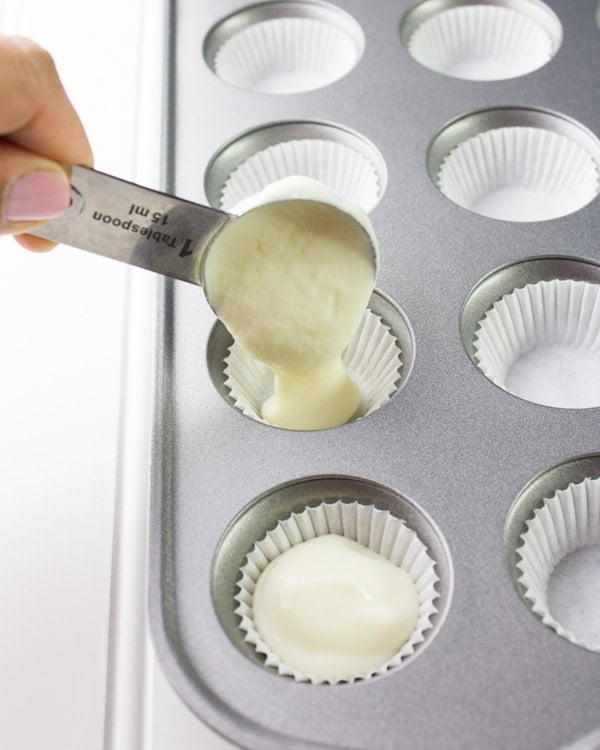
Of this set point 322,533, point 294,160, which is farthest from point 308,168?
point 322,533

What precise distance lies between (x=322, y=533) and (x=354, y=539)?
40 millimetres

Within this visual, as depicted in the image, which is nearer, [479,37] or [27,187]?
[27,187]

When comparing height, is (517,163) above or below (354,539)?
above

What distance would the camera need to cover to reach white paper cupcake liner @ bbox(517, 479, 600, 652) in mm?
1027

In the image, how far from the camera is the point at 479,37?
175cm

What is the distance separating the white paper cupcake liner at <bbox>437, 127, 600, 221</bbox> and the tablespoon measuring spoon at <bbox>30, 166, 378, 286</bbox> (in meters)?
0.52

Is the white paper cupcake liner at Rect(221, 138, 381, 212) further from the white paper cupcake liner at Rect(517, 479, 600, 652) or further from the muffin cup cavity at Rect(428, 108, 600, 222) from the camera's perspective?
the white paper cupcake liner at Rect(517, 479, 600, 652)

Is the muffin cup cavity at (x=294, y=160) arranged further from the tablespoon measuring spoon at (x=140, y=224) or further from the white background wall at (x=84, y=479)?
the tablespoon measuring spoon at (x=140, y=224)

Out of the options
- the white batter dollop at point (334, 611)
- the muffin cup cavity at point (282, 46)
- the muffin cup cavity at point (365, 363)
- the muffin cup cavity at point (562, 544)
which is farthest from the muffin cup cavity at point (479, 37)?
the white batter dollop at point (334, 611)

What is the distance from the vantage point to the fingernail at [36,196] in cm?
88

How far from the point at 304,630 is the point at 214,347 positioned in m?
A: 0.41

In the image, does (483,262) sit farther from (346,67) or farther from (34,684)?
(34,684)

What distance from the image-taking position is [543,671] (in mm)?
880

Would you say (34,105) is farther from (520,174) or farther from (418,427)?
(520,174)
